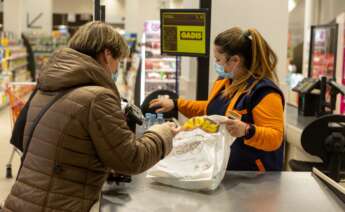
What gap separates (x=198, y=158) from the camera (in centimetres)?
239

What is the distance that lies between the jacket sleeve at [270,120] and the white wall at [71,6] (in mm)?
29193

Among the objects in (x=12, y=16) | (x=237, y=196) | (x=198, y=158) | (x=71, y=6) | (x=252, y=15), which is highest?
(x=71, y=6)

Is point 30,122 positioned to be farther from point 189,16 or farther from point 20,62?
point 20,62

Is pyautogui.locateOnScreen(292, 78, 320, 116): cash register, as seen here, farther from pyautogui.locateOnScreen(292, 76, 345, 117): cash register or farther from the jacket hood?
the jacket hood

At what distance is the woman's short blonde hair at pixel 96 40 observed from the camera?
6.56 feet

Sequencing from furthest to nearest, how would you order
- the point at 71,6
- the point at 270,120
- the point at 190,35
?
the point at 71,6 → the point at 190,35 → the point at 270,120

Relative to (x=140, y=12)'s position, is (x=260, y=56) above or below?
below

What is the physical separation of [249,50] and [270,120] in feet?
1.38

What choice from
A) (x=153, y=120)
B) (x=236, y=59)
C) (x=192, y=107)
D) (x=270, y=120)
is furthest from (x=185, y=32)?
(x=270, y=120)

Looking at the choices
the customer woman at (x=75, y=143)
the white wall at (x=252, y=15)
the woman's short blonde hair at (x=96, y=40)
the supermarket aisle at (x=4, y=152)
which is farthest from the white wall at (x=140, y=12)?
the customer woman at (x=75, y=143)

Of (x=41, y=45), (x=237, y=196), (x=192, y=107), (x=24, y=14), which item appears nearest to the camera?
(x=237, y=196)

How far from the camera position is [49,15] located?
20688 millimetres

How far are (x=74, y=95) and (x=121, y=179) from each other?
24.1 inches

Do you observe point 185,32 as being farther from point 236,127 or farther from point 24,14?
point 24,14
